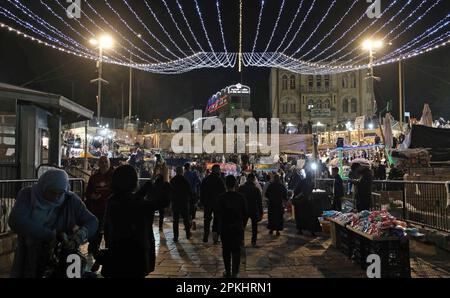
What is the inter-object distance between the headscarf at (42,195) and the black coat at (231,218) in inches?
Result: 129

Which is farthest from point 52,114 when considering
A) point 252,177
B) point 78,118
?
point 252,177

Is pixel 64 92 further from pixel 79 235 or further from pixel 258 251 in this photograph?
pixel 79 235

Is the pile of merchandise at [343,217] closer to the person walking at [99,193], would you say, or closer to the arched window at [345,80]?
the person walking at [99,193]

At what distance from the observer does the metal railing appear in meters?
8.40

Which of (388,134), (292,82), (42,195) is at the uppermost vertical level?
(292,82)

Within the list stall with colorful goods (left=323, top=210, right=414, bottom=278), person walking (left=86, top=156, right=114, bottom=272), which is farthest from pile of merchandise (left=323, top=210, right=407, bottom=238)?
person walking (left=86, top=156, right=114, bottom=272)

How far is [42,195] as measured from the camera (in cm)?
340

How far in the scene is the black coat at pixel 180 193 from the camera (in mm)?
9578

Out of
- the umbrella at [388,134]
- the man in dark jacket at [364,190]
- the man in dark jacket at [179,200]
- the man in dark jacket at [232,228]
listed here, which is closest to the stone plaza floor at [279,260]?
the man in dark jacket at [232,228]

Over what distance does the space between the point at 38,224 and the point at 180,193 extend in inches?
248

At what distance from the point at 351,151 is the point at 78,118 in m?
14.2

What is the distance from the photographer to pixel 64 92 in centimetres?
3988

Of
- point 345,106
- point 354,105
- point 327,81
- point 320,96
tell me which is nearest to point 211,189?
point 320,96

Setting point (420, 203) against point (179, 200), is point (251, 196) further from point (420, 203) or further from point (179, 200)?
point (420, 203)
